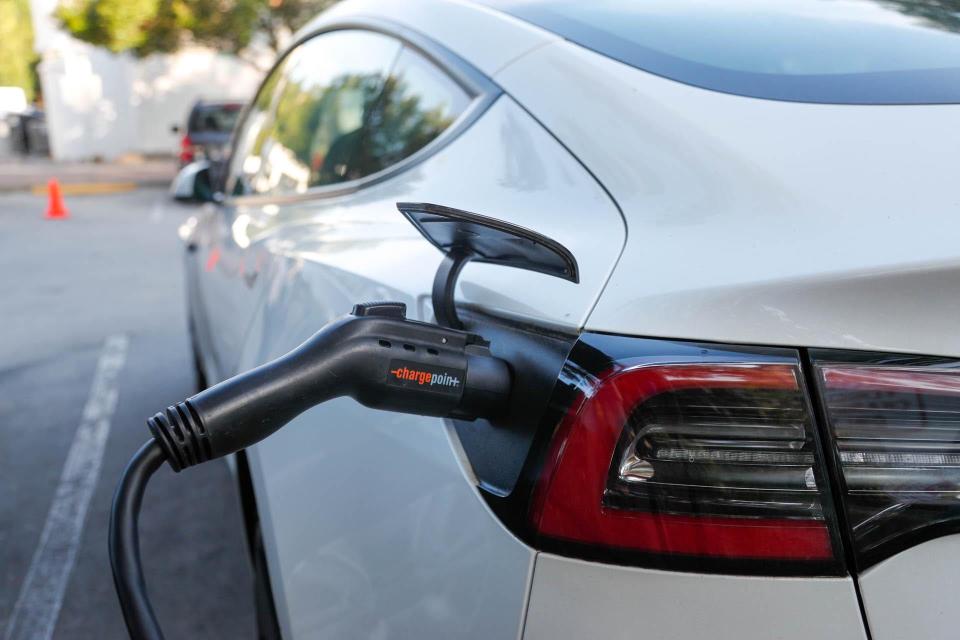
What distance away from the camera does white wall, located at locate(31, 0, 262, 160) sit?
81.7 ft

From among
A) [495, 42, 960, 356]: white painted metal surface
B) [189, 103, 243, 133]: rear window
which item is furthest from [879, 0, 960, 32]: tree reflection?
[189, 103, 243, 133]: rear window

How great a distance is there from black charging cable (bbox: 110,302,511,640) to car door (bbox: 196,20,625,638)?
0.10 metres

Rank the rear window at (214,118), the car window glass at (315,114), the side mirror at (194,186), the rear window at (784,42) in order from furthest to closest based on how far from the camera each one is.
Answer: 1. the rear window at (214,118)
2. the side mirror at (194,186)
3. the car window glass at (315,114)
4. the rear window at (784,42)

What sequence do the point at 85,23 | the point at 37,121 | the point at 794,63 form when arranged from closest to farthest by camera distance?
the point at 794,63
the point at 85,23
the point at 37,121

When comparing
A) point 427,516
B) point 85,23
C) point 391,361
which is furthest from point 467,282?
point 85,23

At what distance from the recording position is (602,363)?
109 centimetres

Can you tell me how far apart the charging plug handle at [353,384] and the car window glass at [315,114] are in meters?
1.07


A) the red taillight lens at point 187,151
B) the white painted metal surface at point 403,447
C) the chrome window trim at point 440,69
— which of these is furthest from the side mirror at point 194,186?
the red taillight lens at point 187,151

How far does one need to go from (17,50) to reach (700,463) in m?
52.3

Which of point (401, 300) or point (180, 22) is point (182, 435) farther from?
point (180, 22)

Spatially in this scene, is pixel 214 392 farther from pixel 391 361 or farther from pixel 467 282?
pixel 467 282

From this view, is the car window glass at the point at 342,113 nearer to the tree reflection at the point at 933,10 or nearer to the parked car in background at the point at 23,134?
the tree reflection at the point at 933,10

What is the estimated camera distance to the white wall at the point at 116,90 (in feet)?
81.7

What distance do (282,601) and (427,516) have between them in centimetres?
55
